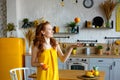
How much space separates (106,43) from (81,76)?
3.01 meters

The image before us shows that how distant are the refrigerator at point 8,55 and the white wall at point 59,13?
0.64 m

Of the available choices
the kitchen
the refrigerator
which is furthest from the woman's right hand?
the kitchen

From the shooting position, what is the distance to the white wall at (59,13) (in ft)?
19.0

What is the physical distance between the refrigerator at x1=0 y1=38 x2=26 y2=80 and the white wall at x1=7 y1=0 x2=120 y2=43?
640 mm

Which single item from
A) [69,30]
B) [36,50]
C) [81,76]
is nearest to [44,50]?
[36,50]

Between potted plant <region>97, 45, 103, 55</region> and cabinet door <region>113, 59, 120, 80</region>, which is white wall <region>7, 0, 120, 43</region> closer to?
potted plant <region>97, 45, 103, 55</region>

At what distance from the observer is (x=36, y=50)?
264cm

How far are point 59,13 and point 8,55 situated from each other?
160 cm

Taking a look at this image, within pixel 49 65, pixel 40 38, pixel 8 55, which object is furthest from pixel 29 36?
pixel 49 65

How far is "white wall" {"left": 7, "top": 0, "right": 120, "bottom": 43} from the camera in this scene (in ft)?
19.0

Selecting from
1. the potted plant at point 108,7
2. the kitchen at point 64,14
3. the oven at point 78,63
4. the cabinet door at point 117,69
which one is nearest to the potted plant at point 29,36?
the kitchen at point 64,14

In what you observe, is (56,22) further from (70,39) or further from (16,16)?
(16,16)

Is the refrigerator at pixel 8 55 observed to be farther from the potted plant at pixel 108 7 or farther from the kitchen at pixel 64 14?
the potted plant at pixel 108 7

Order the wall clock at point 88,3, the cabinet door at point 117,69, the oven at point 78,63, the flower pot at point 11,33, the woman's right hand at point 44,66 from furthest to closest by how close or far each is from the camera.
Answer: the flower pot at point 11,33 < the wall clock at point 88,3 < the oven at point 78,63 < the cabinet door at point 117,69 < the woman's right hand at point 44,66
